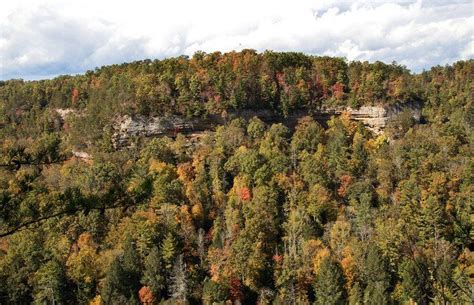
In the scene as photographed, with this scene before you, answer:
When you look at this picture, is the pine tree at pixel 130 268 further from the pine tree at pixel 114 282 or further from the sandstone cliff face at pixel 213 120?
the sandstone cliff face at pixel 213 120

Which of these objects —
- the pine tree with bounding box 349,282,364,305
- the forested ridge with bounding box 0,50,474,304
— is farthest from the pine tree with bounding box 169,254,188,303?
the pine tree with bounding box 349,282,364,305

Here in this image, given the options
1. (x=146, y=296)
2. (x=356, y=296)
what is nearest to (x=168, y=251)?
(x=146, y=296)

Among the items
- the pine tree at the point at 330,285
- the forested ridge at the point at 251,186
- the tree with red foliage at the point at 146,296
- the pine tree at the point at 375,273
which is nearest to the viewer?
the pine tree at the point at 375,273

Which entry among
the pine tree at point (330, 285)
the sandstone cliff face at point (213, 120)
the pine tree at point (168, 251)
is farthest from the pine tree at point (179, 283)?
the sandstone cliff face at point (213, 120)

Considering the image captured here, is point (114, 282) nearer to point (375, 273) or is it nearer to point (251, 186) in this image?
point (251, 186)

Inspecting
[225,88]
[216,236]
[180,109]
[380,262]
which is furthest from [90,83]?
[380,262]

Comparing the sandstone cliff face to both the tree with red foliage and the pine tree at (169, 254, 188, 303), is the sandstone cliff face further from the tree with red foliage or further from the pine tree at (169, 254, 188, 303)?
the tree with red foliage
